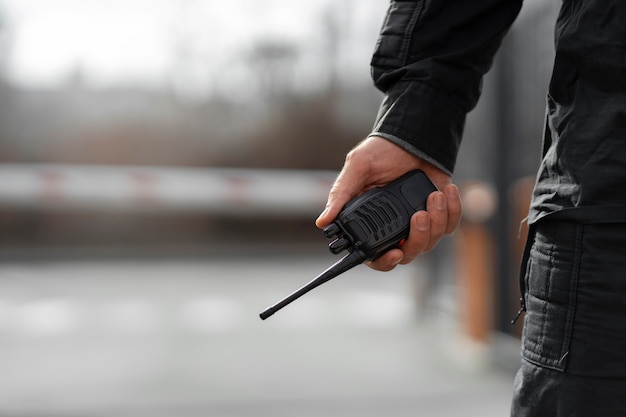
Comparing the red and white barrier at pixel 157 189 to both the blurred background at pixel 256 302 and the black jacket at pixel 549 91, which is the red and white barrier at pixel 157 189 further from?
the black jacket at pixel 549 91

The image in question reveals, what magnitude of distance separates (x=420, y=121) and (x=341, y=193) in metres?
0.20

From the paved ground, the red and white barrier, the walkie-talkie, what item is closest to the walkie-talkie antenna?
the walkie-talkie

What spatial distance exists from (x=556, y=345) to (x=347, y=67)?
53.8 ft

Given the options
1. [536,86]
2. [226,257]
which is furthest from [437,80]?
[226,257]

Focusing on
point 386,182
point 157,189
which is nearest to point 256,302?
point 157,189

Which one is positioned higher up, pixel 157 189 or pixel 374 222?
pixel 157 189

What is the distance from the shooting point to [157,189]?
6957 millimetres

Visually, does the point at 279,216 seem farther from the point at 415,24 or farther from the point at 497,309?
the point at 415,24

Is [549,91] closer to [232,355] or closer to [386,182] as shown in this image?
[386,182]

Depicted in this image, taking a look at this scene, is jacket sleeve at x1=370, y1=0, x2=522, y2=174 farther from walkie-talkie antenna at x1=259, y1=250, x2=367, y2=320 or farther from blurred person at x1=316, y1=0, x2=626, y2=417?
walkie-talkie antenna at x1=259, y1=250, x2=367, y2=320

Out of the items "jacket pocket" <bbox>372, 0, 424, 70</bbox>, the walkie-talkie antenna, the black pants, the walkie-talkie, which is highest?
"jacket pocket" <bbox>372, 0, 424, 70</bbox>

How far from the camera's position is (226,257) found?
13258 millimetres

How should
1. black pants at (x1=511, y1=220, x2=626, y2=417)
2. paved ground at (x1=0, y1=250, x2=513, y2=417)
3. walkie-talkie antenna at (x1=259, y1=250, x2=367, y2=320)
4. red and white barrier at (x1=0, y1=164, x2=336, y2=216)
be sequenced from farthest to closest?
red and white barrier at (x1=0, y1=164, x2=336, y2=216)
paved ground at (x1=0, y1=250, x2=513, y2=417)
walkie-talkie antenna at (x1=259, y1=250, x2=367, y2=320)
black pants at (x1=511, y1=220, x2=626, y2=417)

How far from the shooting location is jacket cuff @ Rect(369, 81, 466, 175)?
1.48 metres
